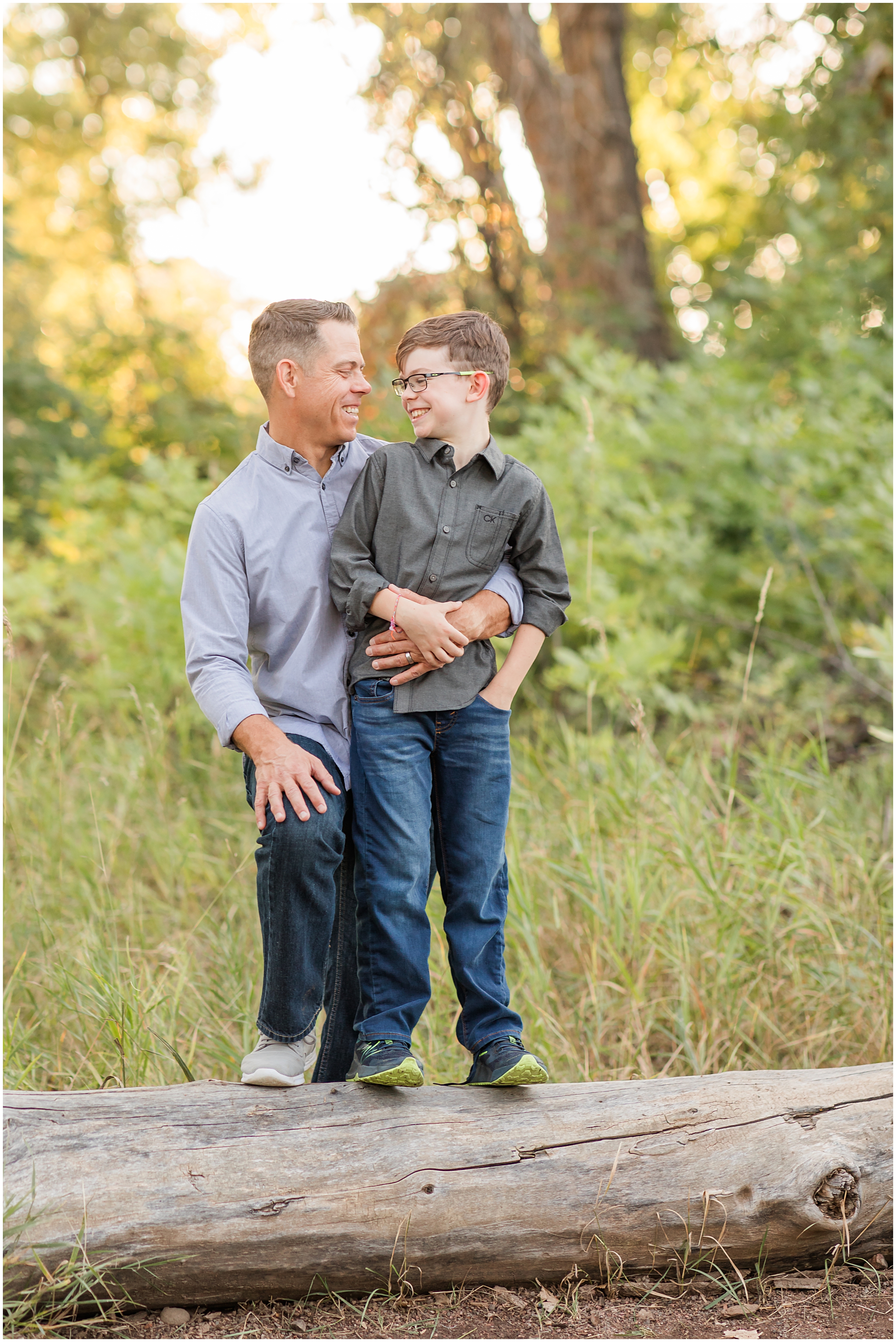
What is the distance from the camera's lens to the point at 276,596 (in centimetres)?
251

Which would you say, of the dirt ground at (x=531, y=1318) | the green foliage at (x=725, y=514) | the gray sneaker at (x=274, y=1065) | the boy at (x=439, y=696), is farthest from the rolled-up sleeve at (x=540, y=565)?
the green foliage at (x=725, y=514)

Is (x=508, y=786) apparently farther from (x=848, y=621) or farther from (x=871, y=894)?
(x=848, y=621)

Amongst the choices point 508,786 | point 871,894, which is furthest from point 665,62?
point 508,786

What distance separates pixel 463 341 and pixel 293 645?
2.68ft

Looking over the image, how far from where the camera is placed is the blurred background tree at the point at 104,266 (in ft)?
24.5

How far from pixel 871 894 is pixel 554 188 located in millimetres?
6883

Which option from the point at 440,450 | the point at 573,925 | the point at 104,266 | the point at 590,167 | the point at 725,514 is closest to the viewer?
the point at 440,450

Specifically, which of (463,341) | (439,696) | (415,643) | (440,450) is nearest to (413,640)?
(415,643)

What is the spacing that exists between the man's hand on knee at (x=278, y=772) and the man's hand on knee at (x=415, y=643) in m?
0.27

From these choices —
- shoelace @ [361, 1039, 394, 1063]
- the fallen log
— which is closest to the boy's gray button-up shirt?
shoelace @ [361, 1039, 394, 1063]

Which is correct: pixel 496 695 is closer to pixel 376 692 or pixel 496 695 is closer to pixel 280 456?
pixel 376 692

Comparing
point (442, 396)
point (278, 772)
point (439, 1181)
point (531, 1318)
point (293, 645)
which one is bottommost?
point (531, 1318)

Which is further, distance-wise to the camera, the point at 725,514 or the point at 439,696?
the point at 725,514

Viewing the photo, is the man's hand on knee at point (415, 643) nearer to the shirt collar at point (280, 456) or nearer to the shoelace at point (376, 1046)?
the shirt collar at point (280, 456)
